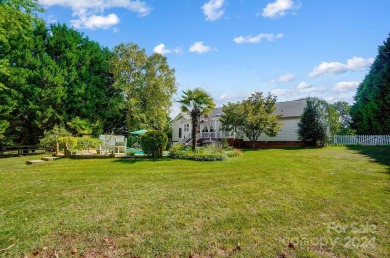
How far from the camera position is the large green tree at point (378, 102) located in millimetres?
21125

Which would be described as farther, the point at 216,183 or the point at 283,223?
the point at 216,183

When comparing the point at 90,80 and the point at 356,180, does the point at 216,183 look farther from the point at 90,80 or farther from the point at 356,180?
the point at 90,80

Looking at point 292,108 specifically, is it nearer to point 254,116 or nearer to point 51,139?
point 254,116

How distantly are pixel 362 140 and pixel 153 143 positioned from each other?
69.1 ft

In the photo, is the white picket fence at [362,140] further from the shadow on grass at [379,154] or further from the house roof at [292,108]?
the shadow on grass at [379,154]

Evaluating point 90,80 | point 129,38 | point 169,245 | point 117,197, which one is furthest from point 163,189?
point 129,38

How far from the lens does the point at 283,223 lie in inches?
186

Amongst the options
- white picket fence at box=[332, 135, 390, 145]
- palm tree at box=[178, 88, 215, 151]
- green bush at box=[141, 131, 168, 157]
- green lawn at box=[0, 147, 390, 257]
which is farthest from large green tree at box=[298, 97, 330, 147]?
green bush at box=[141, 131, 168, 157]

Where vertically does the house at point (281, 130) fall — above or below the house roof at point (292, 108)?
below

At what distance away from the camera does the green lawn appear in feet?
12.6

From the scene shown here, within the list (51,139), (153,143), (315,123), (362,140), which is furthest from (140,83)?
(362,140)

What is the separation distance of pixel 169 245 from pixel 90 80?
25.4 m

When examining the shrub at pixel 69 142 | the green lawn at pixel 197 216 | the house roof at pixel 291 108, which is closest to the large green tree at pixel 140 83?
the shrub at pixel 69 142

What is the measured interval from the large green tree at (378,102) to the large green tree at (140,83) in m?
21.6
